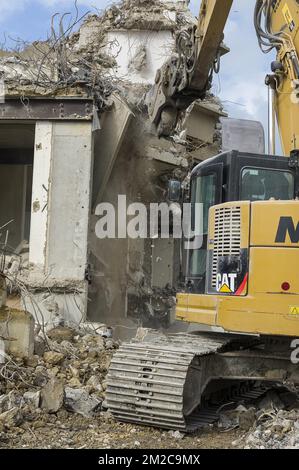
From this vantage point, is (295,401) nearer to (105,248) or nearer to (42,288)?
(42,288)

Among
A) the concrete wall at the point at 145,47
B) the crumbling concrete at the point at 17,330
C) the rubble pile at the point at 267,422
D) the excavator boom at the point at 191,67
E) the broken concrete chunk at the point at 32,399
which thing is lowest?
the rubble pile at the point at 267,422

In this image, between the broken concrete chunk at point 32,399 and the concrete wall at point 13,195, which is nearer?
the broken concrete chunk at point 32,399

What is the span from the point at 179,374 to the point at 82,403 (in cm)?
104

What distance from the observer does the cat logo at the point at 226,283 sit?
505cm

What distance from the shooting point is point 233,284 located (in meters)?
5.05

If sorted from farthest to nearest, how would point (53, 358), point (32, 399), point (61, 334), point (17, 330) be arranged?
point (61, 334) < point (53, 358) < point (17, 330) < point (32, 399)

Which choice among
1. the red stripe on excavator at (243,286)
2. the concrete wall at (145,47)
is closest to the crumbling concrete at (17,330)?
the red stripe on excavator at (243,286)

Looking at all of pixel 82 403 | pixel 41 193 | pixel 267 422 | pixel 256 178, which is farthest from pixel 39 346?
pixel 256 178

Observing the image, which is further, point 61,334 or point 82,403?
point 61,334

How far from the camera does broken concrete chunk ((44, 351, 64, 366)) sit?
6328 millimetres

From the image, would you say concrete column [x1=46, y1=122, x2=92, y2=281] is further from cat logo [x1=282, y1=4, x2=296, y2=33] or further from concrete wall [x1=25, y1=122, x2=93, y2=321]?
cat logo [x1=282, y1=4, x2=296, y2=33]

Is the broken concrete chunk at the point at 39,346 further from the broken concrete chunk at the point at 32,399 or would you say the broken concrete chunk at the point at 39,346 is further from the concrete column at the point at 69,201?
the concrete column at the point at 69,201

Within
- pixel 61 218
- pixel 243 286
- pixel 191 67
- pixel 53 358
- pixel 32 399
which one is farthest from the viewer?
pixel 61 218

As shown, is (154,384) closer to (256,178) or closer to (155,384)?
(155,384)
